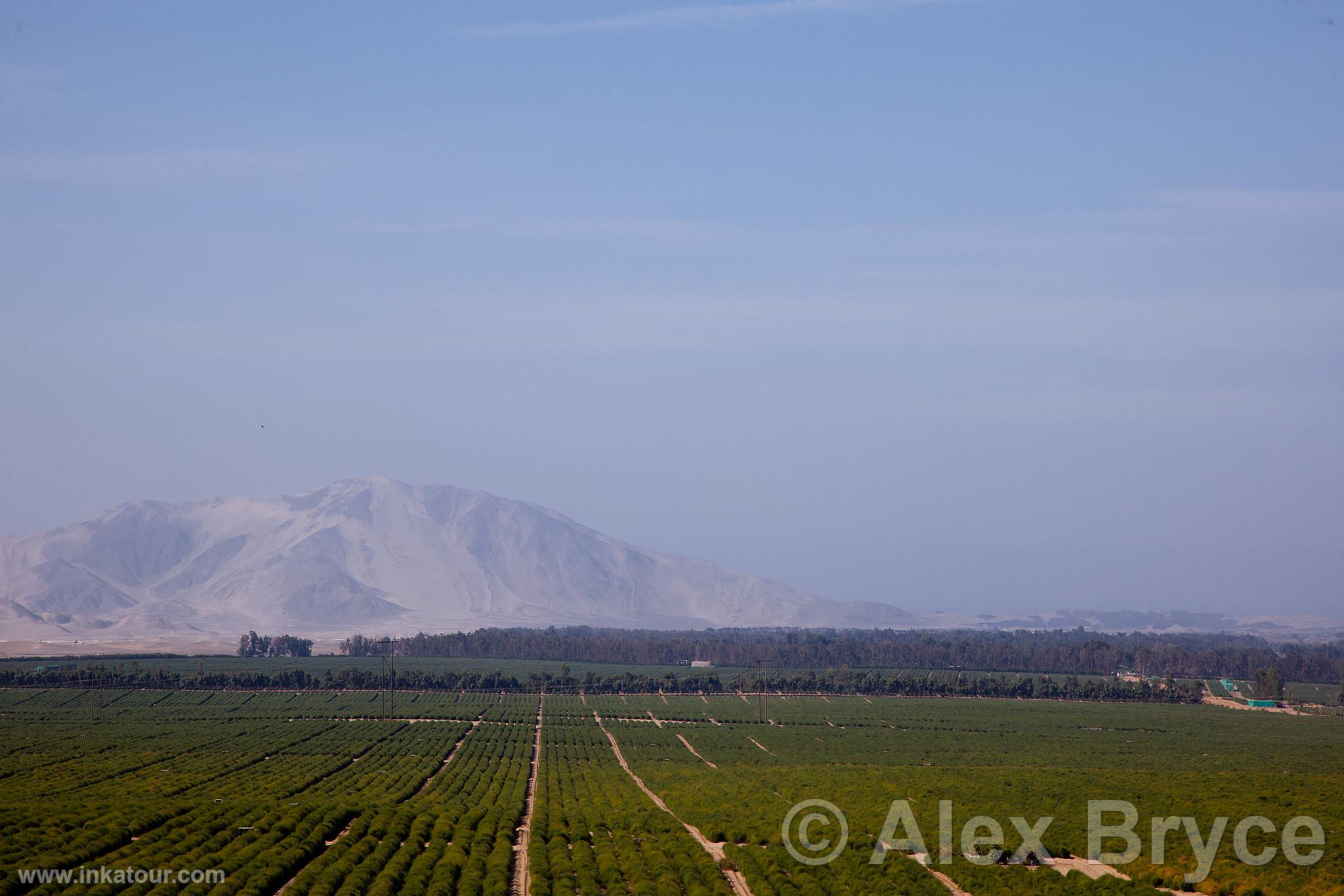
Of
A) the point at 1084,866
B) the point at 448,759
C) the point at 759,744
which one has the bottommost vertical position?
the point at 759,744

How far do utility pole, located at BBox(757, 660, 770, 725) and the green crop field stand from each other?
1.35 metres

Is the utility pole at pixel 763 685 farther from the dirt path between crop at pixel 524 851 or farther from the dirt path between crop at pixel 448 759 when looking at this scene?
the dirt path between crop at pixel 524 851

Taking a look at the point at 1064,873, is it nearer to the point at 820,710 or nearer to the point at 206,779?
the point at 206,779

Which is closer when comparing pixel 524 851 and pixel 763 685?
pixel 524 851

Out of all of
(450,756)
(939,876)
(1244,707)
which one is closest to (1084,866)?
(939,876)

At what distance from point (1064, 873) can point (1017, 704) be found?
99.6 m

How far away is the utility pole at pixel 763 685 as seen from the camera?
11066 centimetres

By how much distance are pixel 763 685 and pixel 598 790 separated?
93.7m

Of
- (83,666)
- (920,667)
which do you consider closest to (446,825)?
(83,666)

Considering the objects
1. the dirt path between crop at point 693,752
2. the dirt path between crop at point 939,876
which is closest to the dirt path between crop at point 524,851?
the dirt path between crop at point 939,876

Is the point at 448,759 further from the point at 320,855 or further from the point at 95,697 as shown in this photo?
the point at 95,697

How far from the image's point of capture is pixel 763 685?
145500mm

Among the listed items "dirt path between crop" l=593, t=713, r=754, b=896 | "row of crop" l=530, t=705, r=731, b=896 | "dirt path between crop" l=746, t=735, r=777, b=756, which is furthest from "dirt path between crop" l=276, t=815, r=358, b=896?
"dirt path between crop" l=746, t=735, r=777, b=756

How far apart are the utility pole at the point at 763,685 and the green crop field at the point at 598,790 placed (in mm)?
1347
